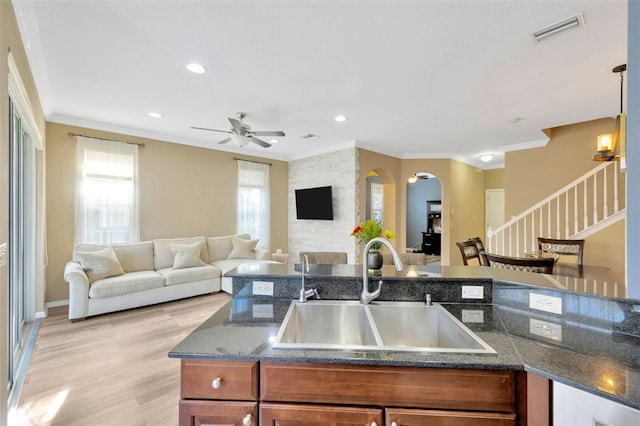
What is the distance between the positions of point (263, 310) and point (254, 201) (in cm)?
471

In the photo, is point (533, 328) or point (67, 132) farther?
point (67, 132)

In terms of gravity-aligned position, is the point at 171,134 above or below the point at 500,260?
above

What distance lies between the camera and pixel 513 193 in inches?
209

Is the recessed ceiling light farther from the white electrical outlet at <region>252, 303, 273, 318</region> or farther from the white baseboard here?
the white baseboard

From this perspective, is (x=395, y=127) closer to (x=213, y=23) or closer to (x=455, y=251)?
(x=213, y=23)

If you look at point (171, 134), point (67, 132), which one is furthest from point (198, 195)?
point (67, 132)

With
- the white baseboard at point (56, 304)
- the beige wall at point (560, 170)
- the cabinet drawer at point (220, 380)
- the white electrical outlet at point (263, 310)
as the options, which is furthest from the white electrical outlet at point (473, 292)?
the white baseboard at point (56, 304)

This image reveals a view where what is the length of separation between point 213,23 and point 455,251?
617cm

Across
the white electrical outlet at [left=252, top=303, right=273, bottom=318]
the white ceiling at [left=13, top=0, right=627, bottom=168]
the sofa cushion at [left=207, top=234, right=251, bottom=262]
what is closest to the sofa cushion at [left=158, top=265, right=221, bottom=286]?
the sofa cushion at [left=207, top=234, right=251, bottom=262]

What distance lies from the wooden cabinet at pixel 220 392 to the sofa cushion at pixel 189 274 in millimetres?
3517

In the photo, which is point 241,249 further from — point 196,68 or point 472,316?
point 472,316

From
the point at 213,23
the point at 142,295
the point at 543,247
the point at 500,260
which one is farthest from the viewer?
the point at 142,295

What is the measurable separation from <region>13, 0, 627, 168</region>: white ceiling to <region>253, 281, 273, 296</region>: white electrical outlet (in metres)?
1.78

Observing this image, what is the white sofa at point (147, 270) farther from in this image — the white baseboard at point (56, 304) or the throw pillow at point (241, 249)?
the white baseboard at point (56, 304)
